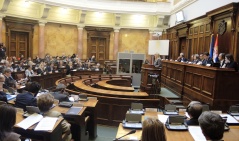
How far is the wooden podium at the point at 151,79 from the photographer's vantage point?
8802mm

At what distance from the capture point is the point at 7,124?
2213 mm

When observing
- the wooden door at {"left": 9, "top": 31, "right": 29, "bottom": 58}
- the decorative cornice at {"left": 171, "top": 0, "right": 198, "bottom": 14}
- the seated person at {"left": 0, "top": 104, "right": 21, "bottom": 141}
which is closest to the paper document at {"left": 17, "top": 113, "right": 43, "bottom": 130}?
the seated person at {"left": 0, "top": 104, "right": 21, "bottom": 141}

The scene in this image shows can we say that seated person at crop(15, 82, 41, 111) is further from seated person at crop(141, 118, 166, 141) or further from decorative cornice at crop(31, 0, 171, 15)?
decorative cornice at crop(31, 0, 171, 15)

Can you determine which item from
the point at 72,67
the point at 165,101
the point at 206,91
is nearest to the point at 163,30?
the point at 72,67

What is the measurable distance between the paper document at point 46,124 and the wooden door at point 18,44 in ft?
40.3

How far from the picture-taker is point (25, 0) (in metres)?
13.0

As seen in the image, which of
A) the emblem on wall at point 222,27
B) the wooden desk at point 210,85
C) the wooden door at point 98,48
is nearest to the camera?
the wooden desk at point 210,85

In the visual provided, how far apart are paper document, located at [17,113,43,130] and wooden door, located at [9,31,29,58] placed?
39.6ft

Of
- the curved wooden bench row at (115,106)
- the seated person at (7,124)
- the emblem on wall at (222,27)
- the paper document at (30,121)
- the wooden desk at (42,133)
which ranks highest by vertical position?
the emblem on wall at (222,27)

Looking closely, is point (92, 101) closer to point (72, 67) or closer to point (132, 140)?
point (132, 140)

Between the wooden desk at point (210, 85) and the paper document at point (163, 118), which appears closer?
the paper document at point (163, 118)

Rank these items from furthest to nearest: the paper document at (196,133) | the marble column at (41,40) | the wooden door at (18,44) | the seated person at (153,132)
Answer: the marble column at (41,40)
the wooden door at (18,44)
the paper document at (196,133)
the seated person at (153,132)

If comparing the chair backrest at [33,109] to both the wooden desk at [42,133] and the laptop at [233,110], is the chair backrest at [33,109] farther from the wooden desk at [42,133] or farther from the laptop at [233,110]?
the laptop at [233,110]

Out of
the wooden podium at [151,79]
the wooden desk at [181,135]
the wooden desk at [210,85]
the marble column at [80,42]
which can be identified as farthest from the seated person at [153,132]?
the marble column at [80,42]
